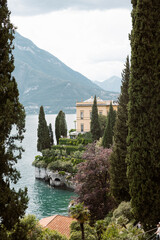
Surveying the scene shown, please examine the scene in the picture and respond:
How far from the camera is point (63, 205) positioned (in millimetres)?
33562

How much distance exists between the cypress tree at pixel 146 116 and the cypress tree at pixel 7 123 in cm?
513

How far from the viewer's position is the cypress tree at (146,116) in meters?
11.7

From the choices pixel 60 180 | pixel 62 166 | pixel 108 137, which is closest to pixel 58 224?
pixel 108 137

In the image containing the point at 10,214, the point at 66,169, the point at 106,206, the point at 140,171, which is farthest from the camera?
the point at 66,169

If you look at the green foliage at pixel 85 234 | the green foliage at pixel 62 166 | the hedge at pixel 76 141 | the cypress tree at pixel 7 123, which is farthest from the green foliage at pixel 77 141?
the cypress tree at pixel 7 123

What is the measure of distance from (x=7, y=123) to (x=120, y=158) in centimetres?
1109

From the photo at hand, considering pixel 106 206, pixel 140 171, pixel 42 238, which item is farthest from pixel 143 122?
pixel 106 206

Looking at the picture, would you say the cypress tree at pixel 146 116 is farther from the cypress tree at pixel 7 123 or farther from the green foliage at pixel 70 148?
the green foliage at pixel 70 148

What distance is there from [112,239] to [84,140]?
37.1 m

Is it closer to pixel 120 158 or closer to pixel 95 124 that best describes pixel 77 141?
pixel 95 124

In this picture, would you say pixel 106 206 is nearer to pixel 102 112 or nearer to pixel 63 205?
pixel 63 205

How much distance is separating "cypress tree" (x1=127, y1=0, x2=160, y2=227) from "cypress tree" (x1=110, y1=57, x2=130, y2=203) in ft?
18.9

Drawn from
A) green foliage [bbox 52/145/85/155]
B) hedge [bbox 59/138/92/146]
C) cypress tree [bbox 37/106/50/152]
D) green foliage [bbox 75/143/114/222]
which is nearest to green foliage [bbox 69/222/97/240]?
green foliage [bbox 75/143/114/222]

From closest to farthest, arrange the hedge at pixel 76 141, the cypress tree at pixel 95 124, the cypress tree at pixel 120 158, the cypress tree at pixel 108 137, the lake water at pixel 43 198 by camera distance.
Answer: the cypress tree at pixel 120 158
the lake water at pixel 43 198
the cypress tree at pixel 108 137
the cypress tree at pixel 95 124
the hedge at pixel 76 141
